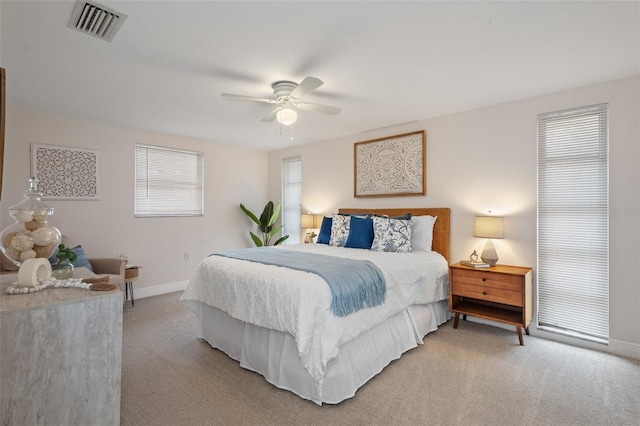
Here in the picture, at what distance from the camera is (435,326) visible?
3.28 m

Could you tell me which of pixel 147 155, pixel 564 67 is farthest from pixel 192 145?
pixel 564 67

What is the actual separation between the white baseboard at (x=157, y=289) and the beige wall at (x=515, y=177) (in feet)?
9.75

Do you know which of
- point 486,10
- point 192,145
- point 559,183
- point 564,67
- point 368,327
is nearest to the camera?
point 486,10

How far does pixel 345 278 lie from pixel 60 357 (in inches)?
64.6

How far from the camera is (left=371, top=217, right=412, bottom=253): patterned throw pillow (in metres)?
3.55

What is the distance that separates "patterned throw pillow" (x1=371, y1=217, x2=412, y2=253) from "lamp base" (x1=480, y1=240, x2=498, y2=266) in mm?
767

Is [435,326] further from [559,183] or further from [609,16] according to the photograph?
[609,16]

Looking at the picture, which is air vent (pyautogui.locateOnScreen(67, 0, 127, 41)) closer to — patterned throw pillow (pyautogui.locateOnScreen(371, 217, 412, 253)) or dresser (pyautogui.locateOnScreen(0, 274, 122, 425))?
dresser (pyautogui.locateOnScreen(0, 274, 122, 425))

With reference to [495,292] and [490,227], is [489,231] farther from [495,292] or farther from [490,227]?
[495,292]

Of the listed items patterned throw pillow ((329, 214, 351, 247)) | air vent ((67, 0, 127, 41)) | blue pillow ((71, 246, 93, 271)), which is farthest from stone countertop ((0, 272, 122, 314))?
patterned throw pillow ((329, 214, 351, 247))

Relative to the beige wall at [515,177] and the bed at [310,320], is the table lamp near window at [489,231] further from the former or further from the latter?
the bed at [310,320]

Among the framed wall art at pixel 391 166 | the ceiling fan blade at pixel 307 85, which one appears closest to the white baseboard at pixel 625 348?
the framed wall art at pixel 391 166

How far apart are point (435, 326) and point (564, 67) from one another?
2651 millimetres

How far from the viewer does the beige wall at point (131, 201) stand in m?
3.63
